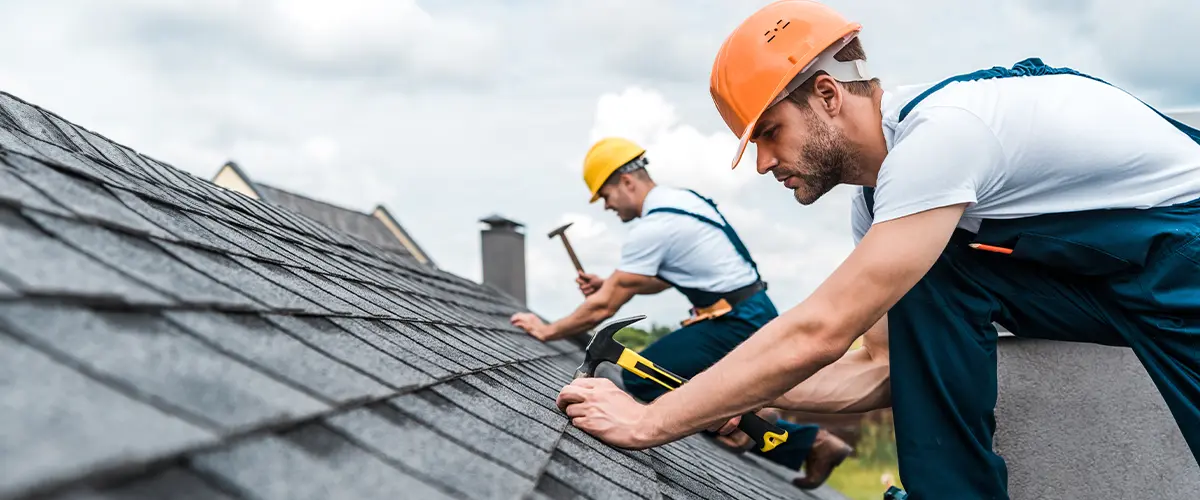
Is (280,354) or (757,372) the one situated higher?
(757,372)

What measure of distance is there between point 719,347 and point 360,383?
379cm

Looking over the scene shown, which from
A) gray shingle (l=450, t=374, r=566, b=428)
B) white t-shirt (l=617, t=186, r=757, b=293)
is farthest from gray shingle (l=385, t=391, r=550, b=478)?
white t-shirt (l=617, t=186, r=757, b=293)

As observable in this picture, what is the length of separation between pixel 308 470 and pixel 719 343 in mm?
4178

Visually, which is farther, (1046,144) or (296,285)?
(1046,144)

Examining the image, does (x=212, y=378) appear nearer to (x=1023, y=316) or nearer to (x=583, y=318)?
(x=1023, y=316)

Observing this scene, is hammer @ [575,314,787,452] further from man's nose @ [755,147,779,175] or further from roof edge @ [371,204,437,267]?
roof edge @ [371,204,437,267]

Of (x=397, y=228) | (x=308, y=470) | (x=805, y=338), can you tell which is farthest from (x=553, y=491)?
(x=397, y=228)

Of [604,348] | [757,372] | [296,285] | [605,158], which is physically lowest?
[296,285]

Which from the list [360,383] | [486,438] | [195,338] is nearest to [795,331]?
[486,438]

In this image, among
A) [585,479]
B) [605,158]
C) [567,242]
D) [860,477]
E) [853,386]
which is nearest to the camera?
[585,479]

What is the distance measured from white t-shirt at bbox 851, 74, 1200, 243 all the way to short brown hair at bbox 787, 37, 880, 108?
0.08m

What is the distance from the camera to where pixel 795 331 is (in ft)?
6.98

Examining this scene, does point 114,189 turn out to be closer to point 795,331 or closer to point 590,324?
point 795,331

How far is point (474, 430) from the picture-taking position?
158 cm
